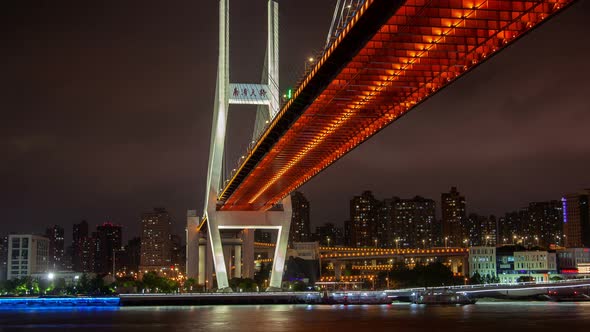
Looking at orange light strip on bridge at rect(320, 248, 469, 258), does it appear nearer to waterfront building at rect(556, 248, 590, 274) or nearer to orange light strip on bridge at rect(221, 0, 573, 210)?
waterfront building at rect(556, 248, 590, 274)

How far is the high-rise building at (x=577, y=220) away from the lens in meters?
142

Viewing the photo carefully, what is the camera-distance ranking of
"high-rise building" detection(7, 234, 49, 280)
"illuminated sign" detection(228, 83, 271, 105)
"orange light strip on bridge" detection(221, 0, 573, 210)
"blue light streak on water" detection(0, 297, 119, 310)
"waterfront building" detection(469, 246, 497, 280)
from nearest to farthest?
"orange light strip on bridge" detection(221, 0, 573, 210) → "illuminated sign" detection(228, 83, 271, 105) → "blue light streak on water" detection(0, 297, 119, 310) → "waterfront building" detection(469, 246, 497, 280) → "high-rise building" detection(7, 234, 49, 280)

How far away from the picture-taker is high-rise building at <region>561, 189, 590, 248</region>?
5605 inches

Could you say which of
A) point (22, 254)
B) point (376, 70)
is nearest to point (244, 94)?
point (376, 70)

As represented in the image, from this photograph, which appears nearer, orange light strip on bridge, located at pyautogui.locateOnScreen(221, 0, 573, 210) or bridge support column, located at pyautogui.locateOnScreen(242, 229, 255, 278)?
orange light strip on bridge, located at pyautogui.locateOnScreen(221, 0, 573, 210)

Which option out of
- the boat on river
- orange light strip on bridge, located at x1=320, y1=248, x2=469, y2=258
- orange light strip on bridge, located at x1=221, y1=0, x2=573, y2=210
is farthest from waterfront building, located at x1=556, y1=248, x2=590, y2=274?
orange light strip on bridge, located at x1=221, y1=0, x2=573, y2=210

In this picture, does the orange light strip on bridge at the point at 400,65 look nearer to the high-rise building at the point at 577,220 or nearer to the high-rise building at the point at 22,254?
the high-rise building at the point at 22,254

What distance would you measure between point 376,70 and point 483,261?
81.0 m

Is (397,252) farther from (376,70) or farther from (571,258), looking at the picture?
(376,70)

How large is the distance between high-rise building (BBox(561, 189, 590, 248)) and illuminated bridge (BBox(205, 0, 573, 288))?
111 meters

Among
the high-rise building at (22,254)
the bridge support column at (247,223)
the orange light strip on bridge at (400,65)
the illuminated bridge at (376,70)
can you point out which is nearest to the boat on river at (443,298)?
the bridge support column at (247,223)

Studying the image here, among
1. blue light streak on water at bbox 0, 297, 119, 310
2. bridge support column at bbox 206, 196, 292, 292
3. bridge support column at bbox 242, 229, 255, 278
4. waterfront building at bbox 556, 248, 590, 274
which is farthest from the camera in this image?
waterfront building at bbox 556, 248, 590, 274

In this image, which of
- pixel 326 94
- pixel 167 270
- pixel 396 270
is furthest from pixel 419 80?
pixel 167 270

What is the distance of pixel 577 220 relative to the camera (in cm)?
14400
